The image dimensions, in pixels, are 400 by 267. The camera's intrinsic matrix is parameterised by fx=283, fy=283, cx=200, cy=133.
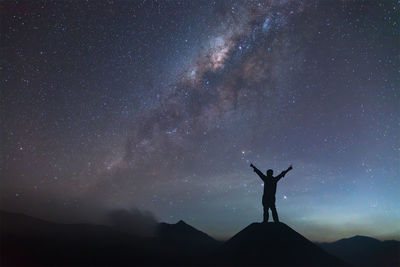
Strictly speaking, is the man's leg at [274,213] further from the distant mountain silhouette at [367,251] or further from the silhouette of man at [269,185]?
the distant mountain silhouette at [367,251]

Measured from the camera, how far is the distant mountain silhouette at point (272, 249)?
14469 millimetres

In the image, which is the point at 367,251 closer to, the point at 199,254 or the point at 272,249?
the point at 272,249

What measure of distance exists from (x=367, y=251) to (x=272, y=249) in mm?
17153

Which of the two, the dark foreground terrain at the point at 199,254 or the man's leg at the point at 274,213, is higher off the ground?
the man's leg at the point at 274,213

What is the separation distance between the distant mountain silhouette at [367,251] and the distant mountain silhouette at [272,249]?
287 inches

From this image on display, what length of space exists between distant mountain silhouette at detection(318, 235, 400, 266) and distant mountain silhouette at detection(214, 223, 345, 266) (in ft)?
23.9

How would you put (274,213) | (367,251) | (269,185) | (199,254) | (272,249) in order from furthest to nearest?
(367,251) < (274,213) < (199,254) < (269,185) < (272,249)

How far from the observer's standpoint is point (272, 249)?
15391mm

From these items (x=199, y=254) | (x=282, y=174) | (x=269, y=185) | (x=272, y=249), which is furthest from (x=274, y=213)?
(x=199, y=254)

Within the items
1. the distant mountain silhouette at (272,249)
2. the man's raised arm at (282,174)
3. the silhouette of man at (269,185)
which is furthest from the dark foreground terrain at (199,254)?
the man's raised arm at (282,174)

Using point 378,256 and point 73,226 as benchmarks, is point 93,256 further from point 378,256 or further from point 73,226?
point 378,256

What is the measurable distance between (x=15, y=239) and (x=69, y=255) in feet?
18.4

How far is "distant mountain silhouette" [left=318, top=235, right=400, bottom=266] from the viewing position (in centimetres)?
2136

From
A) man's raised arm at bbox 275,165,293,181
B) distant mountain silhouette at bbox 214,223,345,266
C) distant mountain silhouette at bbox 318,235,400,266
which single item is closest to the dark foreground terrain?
distant mountain silhouette at bbox 214,223,345,266
